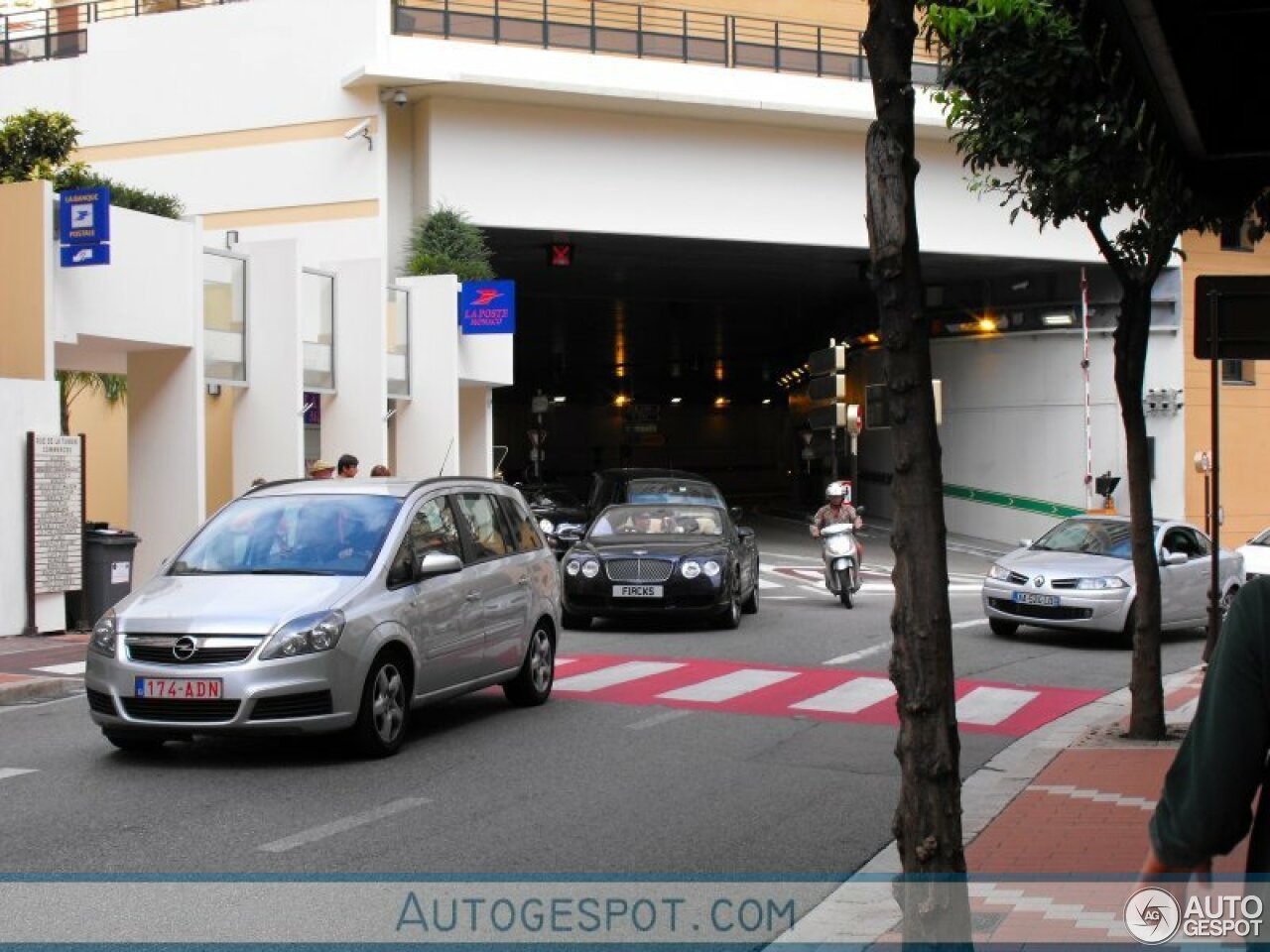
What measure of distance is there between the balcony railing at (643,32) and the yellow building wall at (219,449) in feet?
33.2

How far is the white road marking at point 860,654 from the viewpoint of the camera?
15.7 meters

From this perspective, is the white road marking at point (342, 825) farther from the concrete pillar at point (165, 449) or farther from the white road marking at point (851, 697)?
the concrete pillar at point (165, 449)

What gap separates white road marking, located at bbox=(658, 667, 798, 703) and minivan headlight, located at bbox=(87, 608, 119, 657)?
4.91 m

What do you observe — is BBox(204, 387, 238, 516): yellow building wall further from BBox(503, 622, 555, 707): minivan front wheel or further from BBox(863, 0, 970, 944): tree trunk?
BBox(863, 0, 970, 944): tree trunk

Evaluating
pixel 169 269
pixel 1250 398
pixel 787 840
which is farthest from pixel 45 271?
pixel 1250 398

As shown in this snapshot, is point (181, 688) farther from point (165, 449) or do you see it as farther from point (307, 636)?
point (165, 449)

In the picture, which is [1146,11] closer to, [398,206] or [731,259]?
[398,206]

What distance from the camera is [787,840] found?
771 cm

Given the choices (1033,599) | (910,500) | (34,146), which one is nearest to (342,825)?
(910,500)

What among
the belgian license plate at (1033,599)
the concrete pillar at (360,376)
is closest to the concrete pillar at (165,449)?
the concrete pillar at (360,376)

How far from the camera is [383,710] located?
9.55 m

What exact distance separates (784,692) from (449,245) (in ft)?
59.7

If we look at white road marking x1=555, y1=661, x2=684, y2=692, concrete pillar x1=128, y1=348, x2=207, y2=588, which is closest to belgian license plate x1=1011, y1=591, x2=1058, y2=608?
white road marking x1=555, y1=661, x2=684, y2=692

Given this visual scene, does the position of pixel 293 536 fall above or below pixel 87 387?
below
